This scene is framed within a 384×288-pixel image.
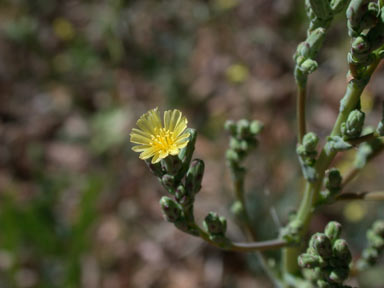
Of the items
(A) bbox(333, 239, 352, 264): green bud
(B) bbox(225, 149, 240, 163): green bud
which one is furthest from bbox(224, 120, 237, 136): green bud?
(A) bbox(333, 239, 352, 264): green bud

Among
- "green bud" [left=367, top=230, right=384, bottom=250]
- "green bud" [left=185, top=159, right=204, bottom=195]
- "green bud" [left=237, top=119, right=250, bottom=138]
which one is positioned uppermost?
"green bud" [left=237, top=119, right=250, bottom=138]

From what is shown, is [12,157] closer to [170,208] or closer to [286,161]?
[286,161]

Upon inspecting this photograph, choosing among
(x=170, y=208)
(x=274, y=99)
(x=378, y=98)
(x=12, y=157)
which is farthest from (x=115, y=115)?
(x=170, y=208)

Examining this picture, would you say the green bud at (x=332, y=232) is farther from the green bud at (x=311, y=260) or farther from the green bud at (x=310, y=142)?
the green bud at (x=310, y=142)

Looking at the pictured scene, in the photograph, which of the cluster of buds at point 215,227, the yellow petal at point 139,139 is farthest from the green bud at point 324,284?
the yellow petal at point 139,139

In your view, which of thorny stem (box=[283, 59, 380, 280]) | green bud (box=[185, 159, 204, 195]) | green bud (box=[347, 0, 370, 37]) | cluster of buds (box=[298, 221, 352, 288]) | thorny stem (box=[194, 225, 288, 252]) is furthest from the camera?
thorny stem (box=[194, 225, 288, 252])

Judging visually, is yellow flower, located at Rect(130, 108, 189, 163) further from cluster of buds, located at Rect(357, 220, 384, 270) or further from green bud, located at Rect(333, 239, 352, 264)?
A: cluster of buds, located at Rect(357, 220, 384, 270)

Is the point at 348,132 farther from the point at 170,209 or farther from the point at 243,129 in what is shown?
the point at 170,209
